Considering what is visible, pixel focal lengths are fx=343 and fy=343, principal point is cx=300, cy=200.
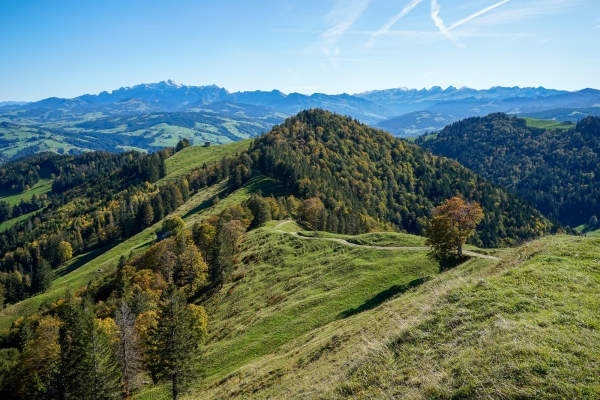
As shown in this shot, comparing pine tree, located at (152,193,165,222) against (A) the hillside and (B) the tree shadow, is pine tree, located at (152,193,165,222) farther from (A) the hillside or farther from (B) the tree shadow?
(B) the tree shadow


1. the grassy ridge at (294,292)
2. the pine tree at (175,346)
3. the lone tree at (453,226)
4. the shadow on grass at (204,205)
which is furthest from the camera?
the shadow on grass at (204,205)

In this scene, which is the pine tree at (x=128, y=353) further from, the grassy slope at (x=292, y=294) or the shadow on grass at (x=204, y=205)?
the shadow on grass at (x=204, y=205)

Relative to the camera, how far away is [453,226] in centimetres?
5669

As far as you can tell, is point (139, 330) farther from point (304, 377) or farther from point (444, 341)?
point (444, 341)

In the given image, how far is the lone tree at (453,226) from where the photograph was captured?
56322mm

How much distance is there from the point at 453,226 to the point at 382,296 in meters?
16.9

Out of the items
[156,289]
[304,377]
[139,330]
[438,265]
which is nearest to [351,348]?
[304,377]

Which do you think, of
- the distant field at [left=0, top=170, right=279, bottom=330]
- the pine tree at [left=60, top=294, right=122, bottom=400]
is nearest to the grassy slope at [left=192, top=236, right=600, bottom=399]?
the pine tree at [left=60, top=294, right=122, bottom=400]

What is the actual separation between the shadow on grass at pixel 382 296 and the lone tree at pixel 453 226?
7528 mm

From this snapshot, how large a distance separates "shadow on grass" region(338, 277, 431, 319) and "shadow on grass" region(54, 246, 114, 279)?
162 metres

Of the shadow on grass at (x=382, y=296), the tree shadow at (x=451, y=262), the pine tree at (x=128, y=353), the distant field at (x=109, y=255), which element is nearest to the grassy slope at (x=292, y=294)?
the shadow on grass at (x=382, y=296)

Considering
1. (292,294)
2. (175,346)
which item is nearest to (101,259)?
(292,294)

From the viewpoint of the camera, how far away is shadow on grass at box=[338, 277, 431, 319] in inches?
1969

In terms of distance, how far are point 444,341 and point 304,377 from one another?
12.2 m
